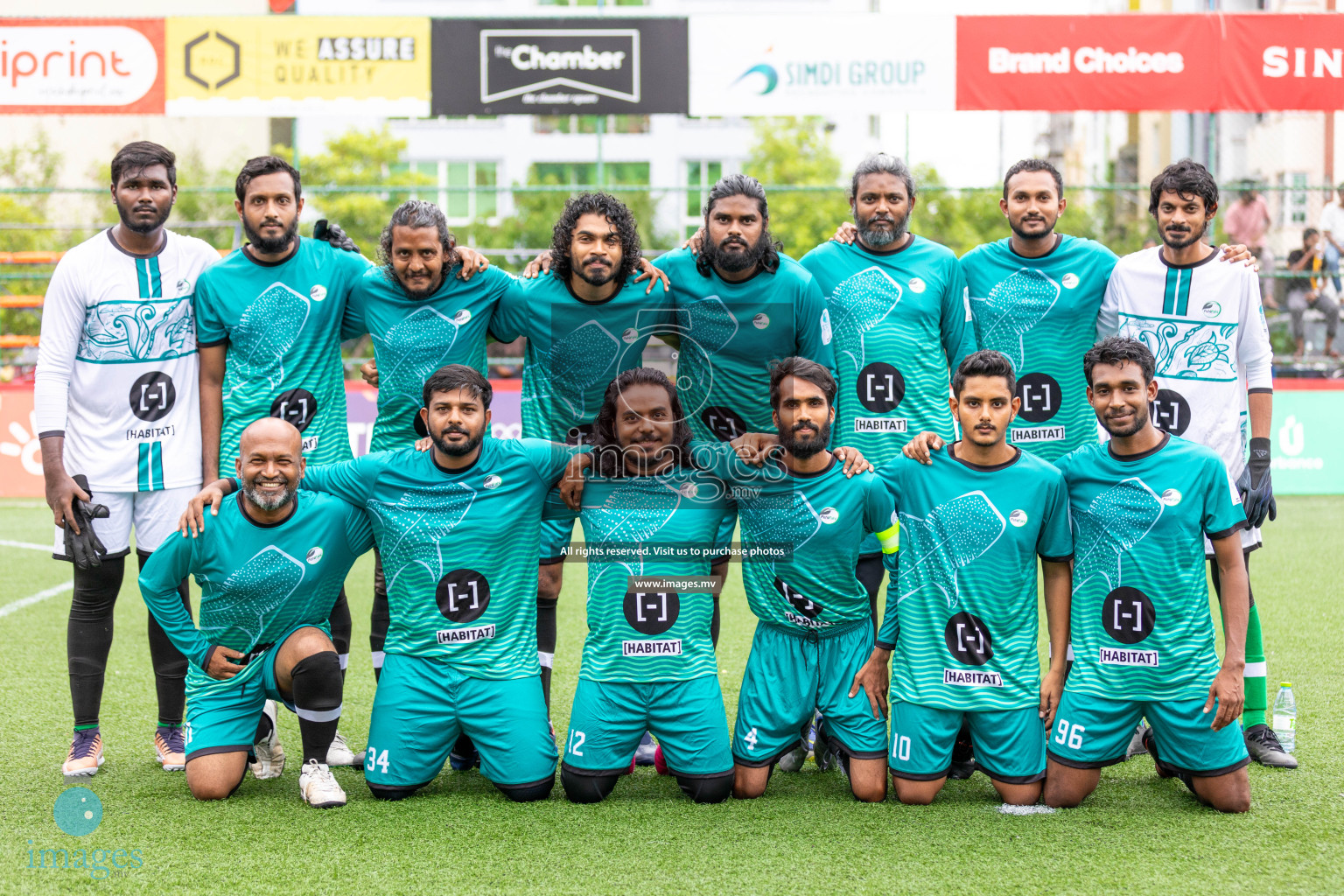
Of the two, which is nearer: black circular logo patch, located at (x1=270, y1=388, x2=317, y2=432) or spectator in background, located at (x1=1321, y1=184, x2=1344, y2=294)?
black circular logo patch, located at (x1=270, y1=388, x2=317, y2=432)

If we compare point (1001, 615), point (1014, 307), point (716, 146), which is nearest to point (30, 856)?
point (1001, 615)

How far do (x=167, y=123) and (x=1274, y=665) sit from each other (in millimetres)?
32751

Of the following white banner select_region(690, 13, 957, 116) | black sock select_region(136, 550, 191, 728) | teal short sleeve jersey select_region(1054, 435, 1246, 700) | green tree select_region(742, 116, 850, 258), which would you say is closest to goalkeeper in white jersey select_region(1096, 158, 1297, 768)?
teal short sleeve jersey select_region(1054, 435, 1246, 700)

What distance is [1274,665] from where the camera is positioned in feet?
18.6

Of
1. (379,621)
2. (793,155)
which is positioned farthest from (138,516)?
(793,155)

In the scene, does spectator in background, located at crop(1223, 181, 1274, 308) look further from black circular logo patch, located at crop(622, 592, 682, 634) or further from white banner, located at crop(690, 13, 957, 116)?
black circular logo patch, located at crop(622, 592, 682, 634)

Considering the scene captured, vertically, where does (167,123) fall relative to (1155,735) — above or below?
above

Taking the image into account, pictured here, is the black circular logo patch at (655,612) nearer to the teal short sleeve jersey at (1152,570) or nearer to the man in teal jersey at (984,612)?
the man in teal jersey at (984,612)

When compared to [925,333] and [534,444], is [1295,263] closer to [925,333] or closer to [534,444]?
[925,333]

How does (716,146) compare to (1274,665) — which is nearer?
(1274,665)

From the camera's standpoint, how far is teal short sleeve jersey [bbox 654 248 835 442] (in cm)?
457

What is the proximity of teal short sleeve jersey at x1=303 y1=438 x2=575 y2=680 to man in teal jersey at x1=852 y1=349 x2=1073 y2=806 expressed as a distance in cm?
132

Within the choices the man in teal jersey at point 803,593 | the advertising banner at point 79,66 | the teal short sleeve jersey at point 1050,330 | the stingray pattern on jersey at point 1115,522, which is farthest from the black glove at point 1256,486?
the advertising banner at point 79,66

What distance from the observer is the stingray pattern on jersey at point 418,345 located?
458cm
